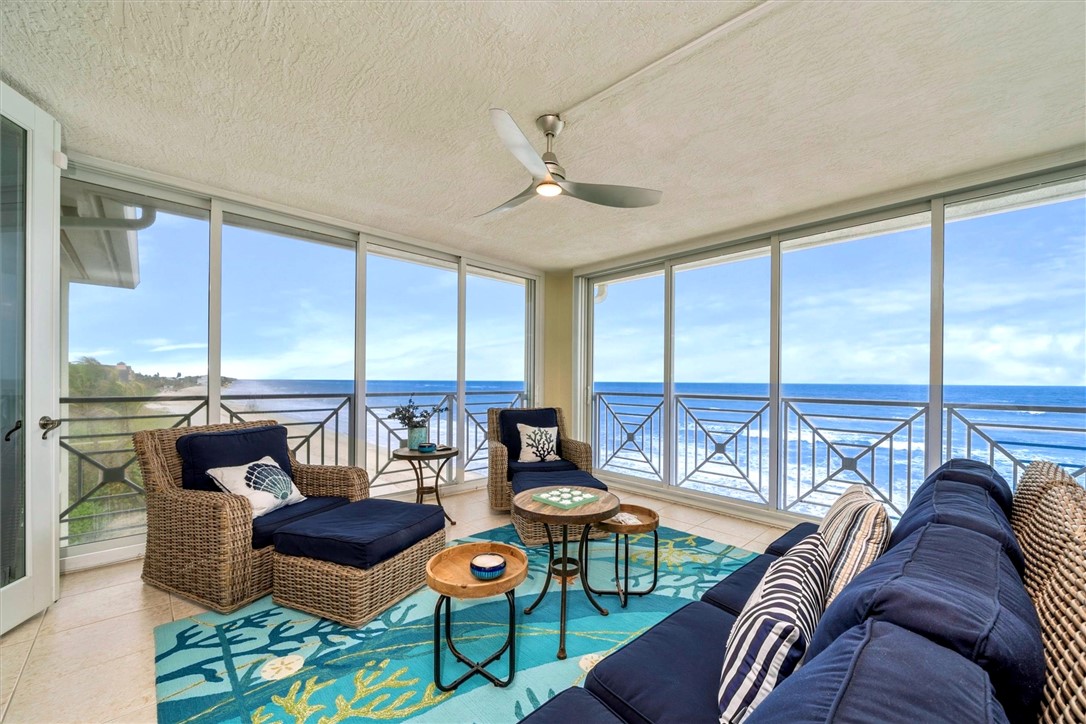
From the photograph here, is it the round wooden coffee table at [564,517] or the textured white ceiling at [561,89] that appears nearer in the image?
the textured white ceiling at [561,89]

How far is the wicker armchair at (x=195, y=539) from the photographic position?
217 centimetres

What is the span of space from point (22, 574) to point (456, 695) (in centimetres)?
226

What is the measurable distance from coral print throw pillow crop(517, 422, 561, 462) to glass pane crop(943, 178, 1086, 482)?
110 inches

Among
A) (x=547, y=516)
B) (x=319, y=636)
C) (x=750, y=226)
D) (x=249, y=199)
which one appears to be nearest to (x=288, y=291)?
(x=249, y=199)

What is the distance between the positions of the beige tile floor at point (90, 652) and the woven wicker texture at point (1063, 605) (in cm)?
242

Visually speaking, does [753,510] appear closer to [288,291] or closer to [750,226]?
[750,226]

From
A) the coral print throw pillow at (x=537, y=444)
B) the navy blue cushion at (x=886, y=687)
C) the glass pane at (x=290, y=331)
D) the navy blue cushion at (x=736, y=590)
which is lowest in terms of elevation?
the navy blue cushion at (x=736, y=590)

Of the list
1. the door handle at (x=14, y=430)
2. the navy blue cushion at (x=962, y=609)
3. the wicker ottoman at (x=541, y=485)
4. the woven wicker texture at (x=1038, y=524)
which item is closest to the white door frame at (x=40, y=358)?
the door handle at (x=14, y=430)

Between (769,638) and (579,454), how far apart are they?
2.92m

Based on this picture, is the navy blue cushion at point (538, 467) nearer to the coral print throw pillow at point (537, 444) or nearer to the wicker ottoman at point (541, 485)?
the coral print throw pillow at point (537, 444)

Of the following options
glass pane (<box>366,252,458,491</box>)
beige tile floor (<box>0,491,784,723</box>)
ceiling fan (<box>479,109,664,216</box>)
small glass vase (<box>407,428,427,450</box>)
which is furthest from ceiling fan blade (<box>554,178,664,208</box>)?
beige tile floor (<box>0,491,784,723</box>)

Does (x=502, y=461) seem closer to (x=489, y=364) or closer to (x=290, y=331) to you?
(x=489, y=364)

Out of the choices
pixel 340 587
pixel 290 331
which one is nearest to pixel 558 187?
pixel 340 587

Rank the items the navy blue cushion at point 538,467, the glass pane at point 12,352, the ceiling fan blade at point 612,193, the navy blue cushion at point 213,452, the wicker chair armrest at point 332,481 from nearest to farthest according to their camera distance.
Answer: the glass pane at point 12,352
the ceiling fan blade at point 612,193
the navy blue cushion at point 213,452
the wicker chair armrest at point 332,481
the navy blue cushion at point 538,467
